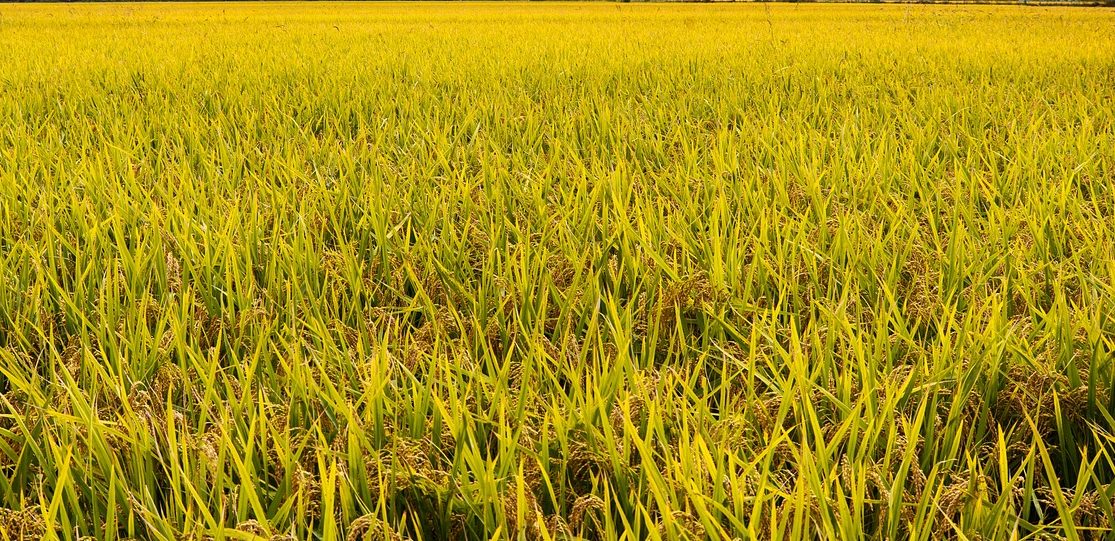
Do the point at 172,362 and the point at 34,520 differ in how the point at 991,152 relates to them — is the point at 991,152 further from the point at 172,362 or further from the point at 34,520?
the point at 34,520

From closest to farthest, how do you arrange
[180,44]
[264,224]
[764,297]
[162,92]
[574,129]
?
1. [764,297]
2. [264,224]
3. [574,129]
4. [162,92]
5. [180,44]

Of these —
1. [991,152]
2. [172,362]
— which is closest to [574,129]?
[991,152]

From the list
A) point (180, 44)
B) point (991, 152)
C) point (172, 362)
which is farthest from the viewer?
point (180, 44)

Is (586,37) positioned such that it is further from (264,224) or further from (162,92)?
(264,224)

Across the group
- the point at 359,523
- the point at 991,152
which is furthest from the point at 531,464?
the point at 991,152

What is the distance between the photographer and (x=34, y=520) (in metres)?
0.74

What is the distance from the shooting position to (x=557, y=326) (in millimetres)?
1210

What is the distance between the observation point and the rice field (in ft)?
2.60

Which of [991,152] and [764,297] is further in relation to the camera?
[991,152]

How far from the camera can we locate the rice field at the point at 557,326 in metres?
0.79

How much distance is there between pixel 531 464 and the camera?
882mm

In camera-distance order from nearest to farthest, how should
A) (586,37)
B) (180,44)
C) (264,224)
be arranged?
(264,224)
(180,44)
(586,37)

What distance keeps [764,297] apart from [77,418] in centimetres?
98

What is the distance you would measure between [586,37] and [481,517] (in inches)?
265
